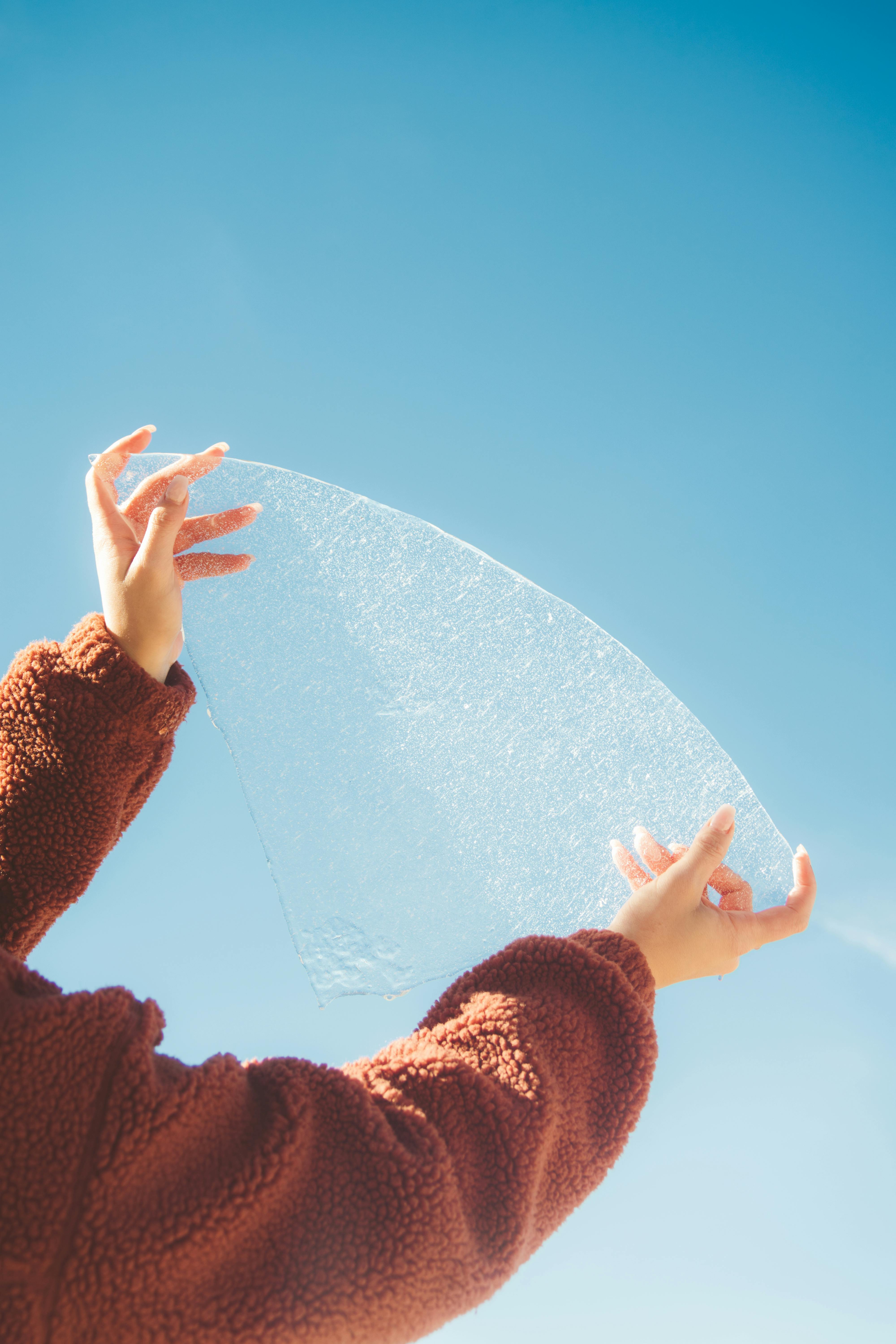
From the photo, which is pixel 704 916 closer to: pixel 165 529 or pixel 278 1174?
pixel 278 1174

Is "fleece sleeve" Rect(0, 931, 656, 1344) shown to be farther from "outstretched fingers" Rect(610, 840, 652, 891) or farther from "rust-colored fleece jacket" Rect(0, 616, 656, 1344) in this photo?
"outstretched fingers" Rect(610, 840, 652, 891)

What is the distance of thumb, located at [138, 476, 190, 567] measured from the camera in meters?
0.79

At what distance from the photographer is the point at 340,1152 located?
53 cm

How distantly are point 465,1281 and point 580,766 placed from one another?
639 millimetres

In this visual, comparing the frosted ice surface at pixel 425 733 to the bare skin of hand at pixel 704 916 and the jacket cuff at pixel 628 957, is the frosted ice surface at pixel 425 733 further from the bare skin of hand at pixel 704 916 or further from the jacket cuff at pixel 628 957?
the jacket cuff at pixel 628 957

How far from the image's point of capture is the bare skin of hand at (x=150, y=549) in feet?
2.60

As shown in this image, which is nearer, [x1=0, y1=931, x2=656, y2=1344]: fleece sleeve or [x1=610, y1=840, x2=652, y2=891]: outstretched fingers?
[x1=0, y1=931, x2=656, y2=1344]: fleece sleeve

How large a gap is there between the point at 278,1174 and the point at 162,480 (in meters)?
0.70

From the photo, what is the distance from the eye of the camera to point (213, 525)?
978 millimetres

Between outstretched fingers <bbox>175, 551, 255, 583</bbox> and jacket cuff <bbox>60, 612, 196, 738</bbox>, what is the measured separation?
156 mm

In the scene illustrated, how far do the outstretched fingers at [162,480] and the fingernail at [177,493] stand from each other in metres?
0.02

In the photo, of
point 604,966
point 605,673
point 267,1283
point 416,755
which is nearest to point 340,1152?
point 267,1283

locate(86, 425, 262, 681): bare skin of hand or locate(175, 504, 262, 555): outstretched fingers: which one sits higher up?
locate(175, 504, 262, 555): outstretched fingers

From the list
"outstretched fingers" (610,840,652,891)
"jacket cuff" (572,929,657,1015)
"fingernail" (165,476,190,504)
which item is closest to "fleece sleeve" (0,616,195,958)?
"fingernail" (165,476,190,504)
